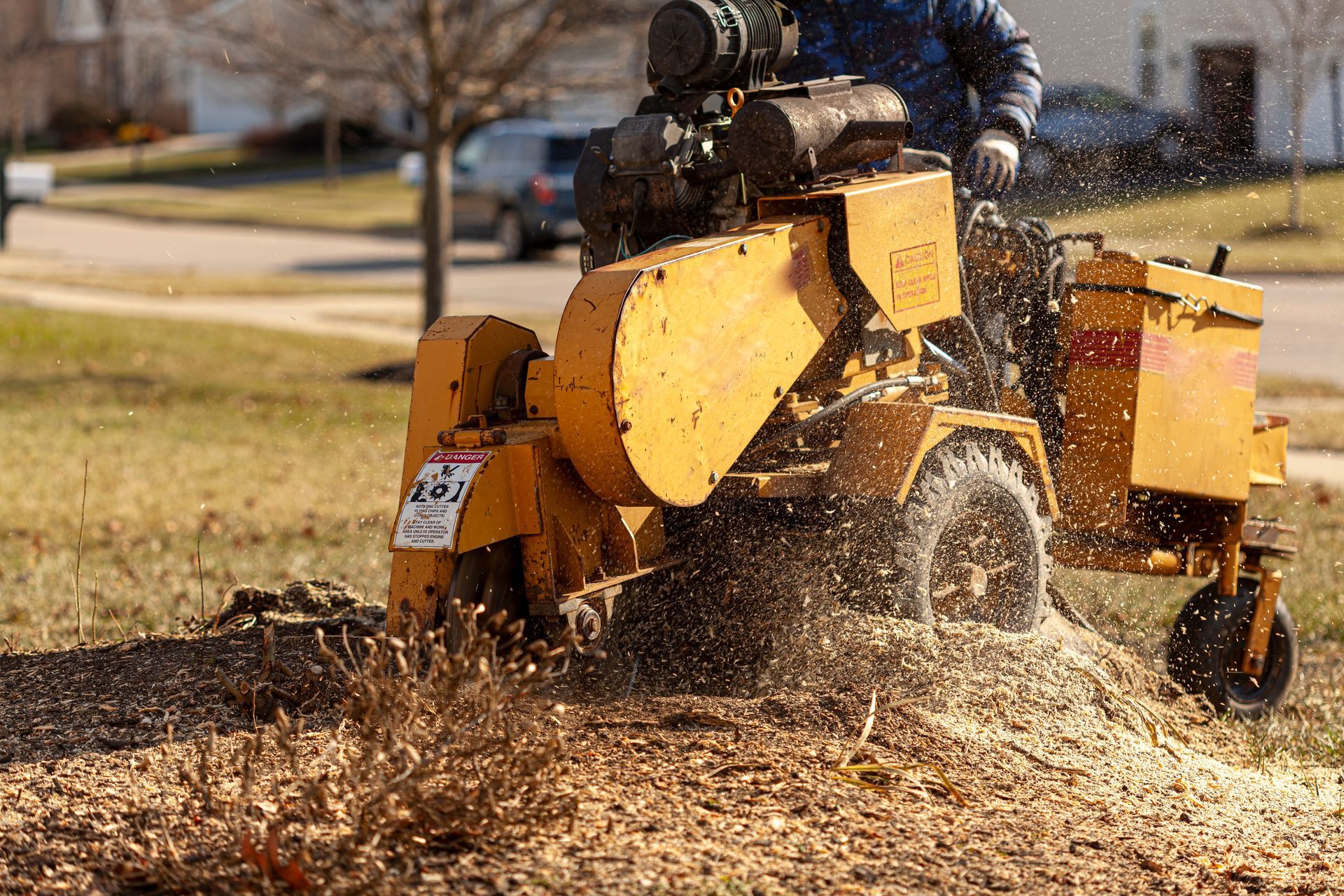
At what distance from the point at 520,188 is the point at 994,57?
64.4 feet

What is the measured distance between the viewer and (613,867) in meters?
3.12

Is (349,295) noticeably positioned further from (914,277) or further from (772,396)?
(772,396)

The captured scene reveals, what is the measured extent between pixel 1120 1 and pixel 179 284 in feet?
48.1

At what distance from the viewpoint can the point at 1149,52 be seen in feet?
74.3

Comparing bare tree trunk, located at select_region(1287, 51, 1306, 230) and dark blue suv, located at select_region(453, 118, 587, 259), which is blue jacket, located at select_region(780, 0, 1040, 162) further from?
dark blue suv, located at select_region(453, 118, 587, 259)

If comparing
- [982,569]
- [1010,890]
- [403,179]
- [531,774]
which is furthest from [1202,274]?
[403,179]

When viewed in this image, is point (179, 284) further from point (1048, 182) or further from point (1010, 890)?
point (1010, 890)

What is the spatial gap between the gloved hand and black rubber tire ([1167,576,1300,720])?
1.76 metres

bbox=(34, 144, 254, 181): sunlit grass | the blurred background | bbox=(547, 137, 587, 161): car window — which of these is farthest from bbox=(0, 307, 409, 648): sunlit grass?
bbox=(34, 144, 254, 181): sunlit grass

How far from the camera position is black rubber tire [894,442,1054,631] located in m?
4.57

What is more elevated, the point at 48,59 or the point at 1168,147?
the point at 48,59

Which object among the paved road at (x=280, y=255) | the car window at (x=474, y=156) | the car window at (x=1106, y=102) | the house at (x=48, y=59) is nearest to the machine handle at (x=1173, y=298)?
the car window at (x=1106, y=102)

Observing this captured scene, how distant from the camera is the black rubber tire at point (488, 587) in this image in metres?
3.96

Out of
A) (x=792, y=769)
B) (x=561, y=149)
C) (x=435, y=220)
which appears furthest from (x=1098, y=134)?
(x=561, y=149)
